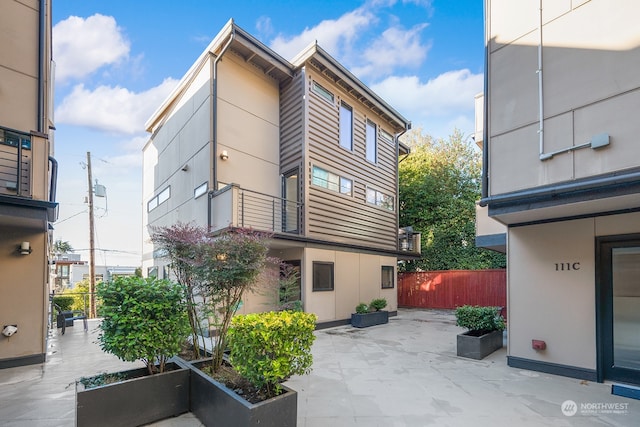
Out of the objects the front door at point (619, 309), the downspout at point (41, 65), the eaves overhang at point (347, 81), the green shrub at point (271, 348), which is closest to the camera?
the green shrub at point (271, 348)

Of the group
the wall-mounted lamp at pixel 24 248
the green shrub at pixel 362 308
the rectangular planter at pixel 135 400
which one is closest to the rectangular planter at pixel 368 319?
the green shrub at pixel 362 308

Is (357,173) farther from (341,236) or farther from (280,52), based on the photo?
(280,52)

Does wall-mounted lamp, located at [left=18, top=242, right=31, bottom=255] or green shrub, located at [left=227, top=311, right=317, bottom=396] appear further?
wall-mounted lamp, located at [left=18, top=242, right=31, bottom=255]

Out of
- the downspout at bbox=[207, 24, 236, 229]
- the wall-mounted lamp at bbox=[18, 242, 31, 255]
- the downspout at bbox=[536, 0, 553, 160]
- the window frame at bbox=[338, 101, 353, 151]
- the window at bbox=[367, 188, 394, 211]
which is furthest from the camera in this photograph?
the window at bbox=[367, 188, 394, 211]

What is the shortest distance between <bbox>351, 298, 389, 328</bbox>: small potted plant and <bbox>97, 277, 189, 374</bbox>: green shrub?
21.8 ft

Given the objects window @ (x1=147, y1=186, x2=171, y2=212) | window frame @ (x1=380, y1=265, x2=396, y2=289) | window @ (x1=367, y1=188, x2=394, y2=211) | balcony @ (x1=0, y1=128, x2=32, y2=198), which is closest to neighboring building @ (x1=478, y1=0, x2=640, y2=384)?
window frame @ (x1=380, y1=265, x2=396, y2=289)

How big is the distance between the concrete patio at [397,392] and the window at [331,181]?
15.8 ft

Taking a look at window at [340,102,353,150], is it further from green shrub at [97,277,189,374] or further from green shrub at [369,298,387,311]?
green shrub at [97,277,189,374]

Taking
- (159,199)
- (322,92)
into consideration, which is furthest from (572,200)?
(159,199)

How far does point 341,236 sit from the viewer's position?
10.5 m

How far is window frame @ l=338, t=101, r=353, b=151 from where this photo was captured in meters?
10.9

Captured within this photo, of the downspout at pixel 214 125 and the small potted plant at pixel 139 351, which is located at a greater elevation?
the downspout at pixel 214 125

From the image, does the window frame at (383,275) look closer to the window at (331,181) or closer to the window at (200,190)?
the window at (331,181)

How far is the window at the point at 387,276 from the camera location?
12280mm
